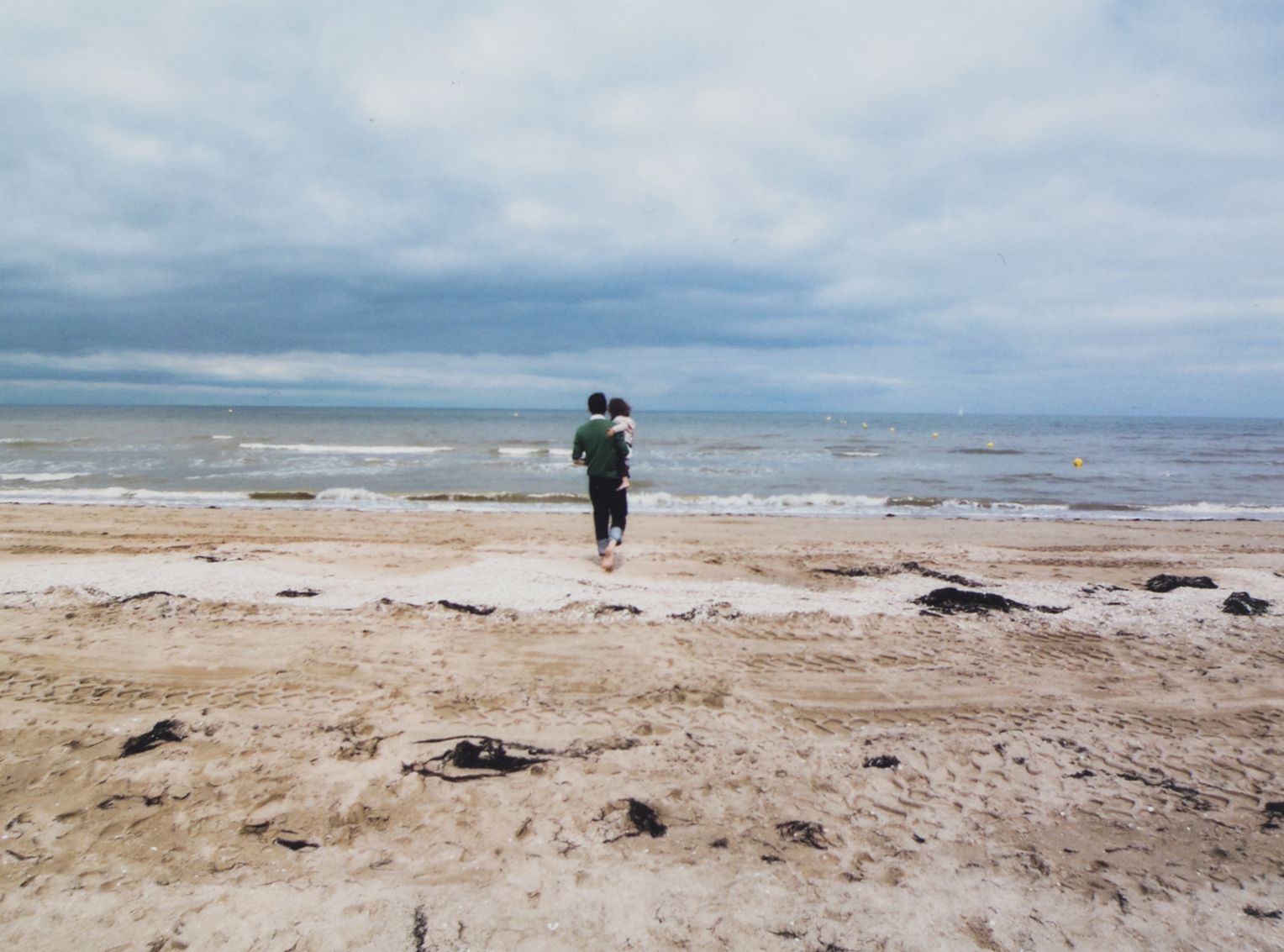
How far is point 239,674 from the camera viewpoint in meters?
4.81

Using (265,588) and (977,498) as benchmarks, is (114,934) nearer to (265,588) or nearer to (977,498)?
(265,588)

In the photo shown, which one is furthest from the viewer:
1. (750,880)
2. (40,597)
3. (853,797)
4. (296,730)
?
(40,597)

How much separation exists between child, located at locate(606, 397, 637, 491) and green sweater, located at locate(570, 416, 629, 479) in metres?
0.05

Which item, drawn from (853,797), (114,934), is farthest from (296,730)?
(853,797)

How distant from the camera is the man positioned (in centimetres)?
795

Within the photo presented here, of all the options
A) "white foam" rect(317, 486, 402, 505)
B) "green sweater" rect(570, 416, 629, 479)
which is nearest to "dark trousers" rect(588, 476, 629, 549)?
"green sweater" rect(570, 416, 629, 479)

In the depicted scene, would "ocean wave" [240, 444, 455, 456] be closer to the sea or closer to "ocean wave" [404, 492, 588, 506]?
the sea

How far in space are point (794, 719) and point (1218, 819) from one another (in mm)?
2072

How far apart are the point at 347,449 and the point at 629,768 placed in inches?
1471

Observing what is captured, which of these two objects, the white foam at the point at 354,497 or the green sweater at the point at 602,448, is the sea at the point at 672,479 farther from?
the green sweater at the point at 602,448

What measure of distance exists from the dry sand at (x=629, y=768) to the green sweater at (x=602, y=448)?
143 cm

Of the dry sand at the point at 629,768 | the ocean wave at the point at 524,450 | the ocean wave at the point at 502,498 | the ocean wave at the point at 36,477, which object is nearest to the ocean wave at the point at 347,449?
the ocean wave at the point at 524,450

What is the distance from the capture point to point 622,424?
26.3 ft

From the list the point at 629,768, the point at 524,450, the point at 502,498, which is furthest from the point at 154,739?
the point at 524,450
